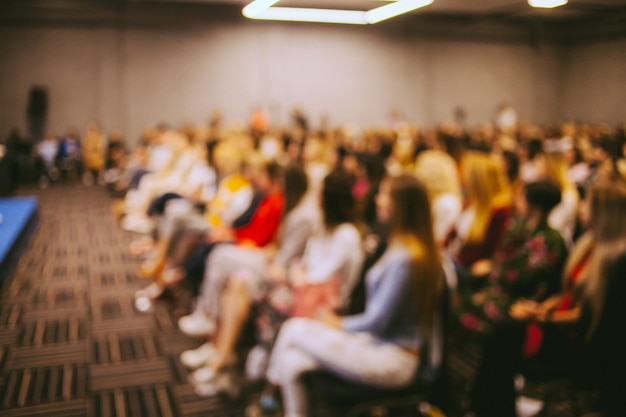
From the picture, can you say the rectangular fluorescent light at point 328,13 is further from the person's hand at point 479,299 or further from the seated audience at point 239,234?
the person's hand at point 479,299

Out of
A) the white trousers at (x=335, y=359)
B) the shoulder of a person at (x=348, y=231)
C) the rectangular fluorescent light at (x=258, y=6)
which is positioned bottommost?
the white trousers at (x=335, y=359)

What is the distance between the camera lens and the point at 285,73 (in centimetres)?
1459

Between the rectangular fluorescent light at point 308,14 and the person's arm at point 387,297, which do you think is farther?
the rectangular fluorescent light at point 308,14

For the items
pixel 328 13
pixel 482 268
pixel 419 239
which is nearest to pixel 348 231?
pixel 419 239

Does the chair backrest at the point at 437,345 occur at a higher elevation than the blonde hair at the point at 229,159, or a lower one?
lower

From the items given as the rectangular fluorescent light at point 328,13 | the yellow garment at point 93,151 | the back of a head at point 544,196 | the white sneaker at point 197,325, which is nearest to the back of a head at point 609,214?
the back of a head at point 544,196

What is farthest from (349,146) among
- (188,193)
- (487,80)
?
(487,80)

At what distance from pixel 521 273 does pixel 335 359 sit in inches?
42.2

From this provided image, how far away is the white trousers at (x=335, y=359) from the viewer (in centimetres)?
218

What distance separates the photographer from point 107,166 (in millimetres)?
13086

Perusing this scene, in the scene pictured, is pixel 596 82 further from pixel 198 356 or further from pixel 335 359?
pixel 335 359

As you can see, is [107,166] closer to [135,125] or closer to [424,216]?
[135,125]

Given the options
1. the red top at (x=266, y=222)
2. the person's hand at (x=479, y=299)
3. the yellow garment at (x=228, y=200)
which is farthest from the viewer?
the yellow garment at (x=228, y=200)

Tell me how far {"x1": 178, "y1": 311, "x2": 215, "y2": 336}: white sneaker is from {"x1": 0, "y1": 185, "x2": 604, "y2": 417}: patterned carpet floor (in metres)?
0.06
